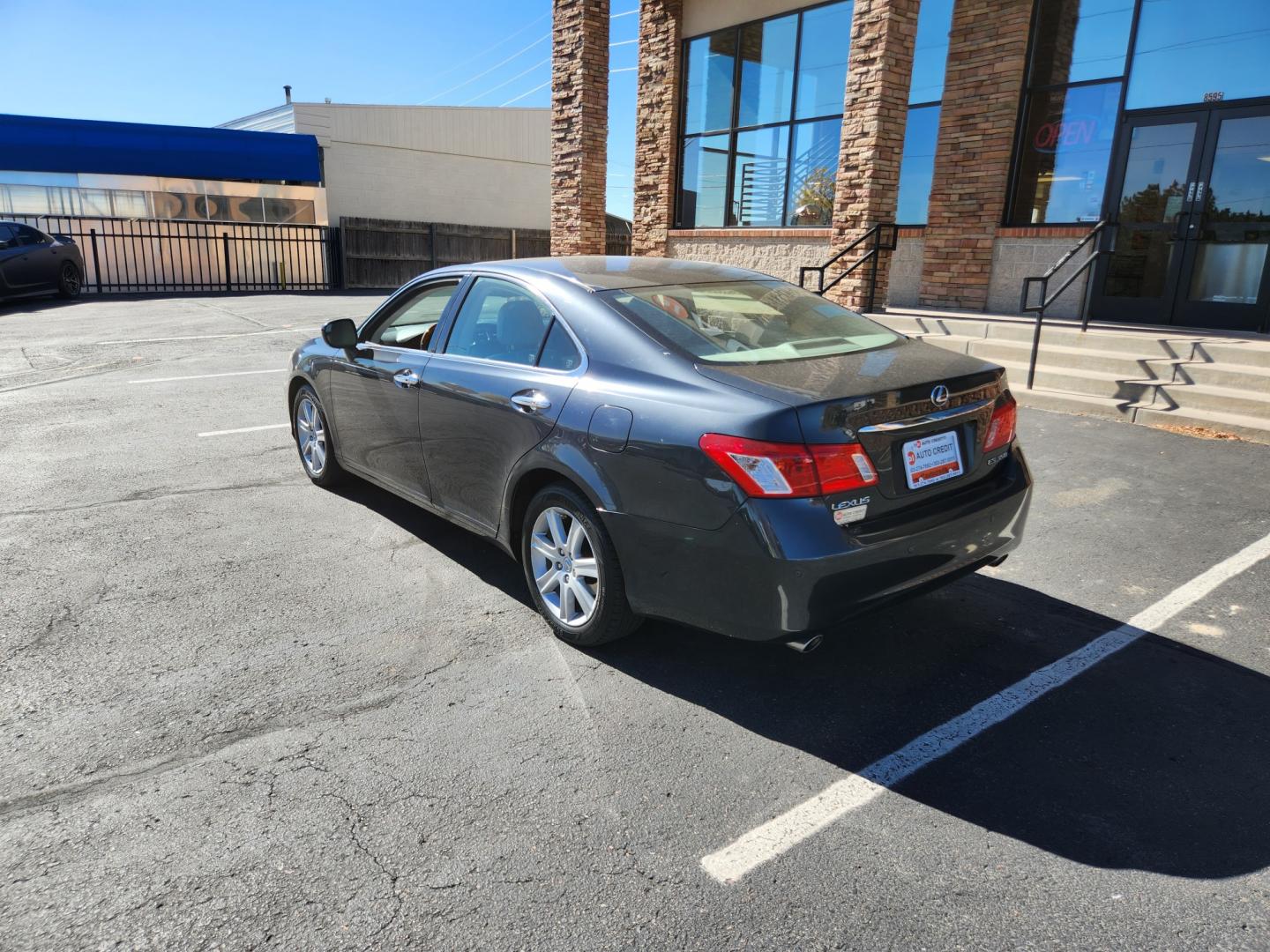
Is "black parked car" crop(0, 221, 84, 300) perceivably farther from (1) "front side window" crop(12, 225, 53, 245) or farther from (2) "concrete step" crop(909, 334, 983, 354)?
(2) "concrete step" crop(909, 334, 983, 354)

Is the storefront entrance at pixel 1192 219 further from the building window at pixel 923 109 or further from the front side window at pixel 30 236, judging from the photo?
the front side window at pixel 30 236

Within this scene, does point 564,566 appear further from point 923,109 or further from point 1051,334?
point 923,109

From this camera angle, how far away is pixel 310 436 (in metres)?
5.99

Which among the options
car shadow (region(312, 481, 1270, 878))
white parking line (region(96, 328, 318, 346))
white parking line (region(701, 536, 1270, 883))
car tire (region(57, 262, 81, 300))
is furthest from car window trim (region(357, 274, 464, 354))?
Answer: car tire (region(57, 262, 81, 300))

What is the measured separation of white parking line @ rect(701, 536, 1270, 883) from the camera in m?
2.53

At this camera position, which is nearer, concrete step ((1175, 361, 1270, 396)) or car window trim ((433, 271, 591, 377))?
car window trim ((433, 271, 591, 377))

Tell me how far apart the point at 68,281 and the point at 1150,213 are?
19.8m

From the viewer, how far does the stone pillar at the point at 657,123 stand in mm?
15164

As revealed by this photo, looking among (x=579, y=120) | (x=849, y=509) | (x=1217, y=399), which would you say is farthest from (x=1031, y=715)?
(x=579, y=120)

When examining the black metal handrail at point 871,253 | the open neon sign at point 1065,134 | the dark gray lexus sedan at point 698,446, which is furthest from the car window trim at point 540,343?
the open neon sign at point 1065,134

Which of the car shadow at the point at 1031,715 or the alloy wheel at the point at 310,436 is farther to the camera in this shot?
the alloy wheel at the point at 310,436

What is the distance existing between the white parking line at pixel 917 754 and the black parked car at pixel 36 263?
19107mm

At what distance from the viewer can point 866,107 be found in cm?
1105

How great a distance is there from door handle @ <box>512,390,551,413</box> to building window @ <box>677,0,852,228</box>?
10321 mm
